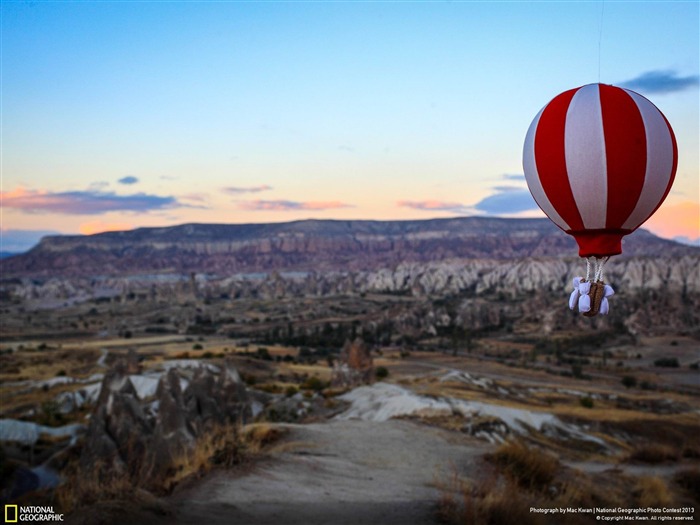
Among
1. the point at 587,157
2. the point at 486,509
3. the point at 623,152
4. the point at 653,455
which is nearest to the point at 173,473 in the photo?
the point at 486,509

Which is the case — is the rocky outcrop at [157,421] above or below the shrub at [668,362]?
above

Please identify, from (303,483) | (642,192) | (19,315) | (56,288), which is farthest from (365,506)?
(56,288)

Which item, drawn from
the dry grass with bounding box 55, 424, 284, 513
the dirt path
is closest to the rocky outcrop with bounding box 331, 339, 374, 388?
the dirt path

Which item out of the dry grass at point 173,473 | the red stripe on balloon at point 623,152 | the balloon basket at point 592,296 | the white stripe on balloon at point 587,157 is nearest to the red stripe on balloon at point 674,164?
the red stripe on balloon at point 623,152

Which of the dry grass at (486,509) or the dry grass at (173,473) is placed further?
the dry grass at (486,509)

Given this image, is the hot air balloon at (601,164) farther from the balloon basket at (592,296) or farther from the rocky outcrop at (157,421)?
the rocky outcrop at (157,421)

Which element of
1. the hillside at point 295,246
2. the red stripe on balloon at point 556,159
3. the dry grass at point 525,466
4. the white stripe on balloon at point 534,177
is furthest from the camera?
the hillside at point 295,246

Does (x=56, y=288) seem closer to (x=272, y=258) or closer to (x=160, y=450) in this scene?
(x=272, y=258)

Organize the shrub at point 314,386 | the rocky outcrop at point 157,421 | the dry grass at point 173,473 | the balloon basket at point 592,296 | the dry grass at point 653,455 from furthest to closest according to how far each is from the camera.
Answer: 1. the shrub at point 314,386
2. the dry grass at point 653,455
3. the rocky outcrop at point 157,421
4. the dry grass at point 173,473
5. the balloon basket at point 592,296
